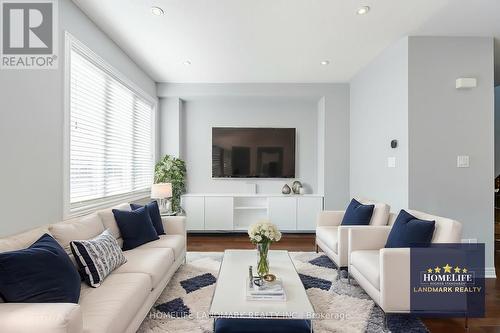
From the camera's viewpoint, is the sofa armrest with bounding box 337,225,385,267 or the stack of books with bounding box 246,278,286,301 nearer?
the stack of books with bounding box 246,278,286,301

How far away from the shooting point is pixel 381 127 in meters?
3.78

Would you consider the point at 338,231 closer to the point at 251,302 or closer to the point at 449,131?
the point at 251,302

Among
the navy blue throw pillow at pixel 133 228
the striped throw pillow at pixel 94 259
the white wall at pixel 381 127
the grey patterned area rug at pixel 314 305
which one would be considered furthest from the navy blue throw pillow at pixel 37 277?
the white wall at pixel 381 127

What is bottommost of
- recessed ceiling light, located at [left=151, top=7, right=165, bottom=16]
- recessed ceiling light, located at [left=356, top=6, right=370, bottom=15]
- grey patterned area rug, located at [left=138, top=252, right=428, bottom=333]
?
grey patterned area rug, located at [left=138, top=252, right=428, bottom=333]

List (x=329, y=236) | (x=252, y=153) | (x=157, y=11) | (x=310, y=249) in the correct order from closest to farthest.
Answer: (x=157, y=11), (x=329, y=236), (x=310, y=249), (x=252, y=153)

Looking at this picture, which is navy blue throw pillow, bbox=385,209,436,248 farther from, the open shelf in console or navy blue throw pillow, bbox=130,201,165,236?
the open shelf in console

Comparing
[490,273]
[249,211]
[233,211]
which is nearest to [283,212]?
[249,211]

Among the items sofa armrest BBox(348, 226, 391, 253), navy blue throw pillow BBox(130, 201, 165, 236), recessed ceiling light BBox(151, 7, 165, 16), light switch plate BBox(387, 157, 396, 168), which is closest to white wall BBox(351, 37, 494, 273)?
light switch plate BBox(387, 157, 396, 168)

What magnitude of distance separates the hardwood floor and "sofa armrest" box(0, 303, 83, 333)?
2.44 meters

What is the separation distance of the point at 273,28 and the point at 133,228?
2.57m

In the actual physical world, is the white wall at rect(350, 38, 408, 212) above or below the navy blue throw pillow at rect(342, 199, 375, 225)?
above

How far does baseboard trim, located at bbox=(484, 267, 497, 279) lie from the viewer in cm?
318

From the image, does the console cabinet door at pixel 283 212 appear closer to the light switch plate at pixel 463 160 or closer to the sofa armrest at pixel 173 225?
the sofa armrest at pixel 173 225

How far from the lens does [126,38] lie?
10.8 feet
